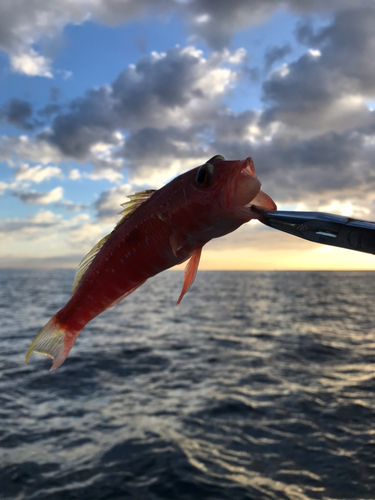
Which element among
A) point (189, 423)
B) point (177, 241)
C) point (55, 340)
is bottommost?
point (189, 423)

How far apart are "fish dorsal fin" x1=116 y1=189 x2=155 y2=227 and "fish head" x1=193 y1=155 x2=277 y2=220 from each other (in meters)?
0.38

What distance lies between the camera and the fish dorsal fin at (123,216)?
2.11m

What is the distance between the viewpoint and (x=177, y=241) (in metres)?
1.87

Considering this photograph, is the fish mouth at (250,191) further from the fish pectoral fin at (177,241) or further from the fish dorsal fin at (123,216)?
the fish dorsal fin at (123,216)

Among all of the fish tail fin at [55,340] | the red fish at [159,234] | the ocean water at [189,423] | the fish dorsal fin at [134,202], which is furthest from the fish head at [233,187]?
the ocean water at [189,423]

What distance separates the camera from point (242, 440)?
11609 mm

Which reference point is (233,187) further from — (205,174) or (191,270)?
(191,270)

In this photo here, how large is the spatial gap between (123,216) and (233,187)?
2.30ft

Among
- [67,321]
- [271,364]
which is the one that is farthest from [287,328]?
[67,321]

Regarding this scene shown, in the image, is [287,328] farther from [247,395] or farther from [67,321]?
[67,321]

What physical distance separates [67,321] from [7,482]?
33.8ft

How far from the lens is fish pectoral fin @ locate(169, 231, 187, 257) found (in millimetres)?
1830

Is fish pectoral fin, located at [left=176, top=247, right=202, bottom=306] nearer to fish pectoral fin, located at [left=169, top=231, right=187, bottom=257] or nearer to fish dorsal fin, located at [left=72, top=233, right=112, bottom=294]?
fish pectoral fin, located at [left=169, top=231, right=187, bottom=257]

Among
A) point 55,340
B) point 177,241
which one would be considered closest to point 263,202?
point 177,241
